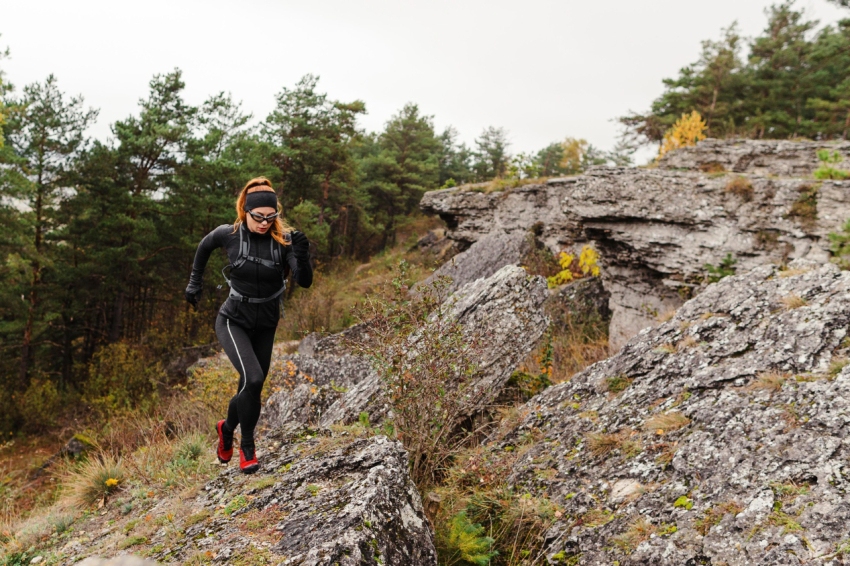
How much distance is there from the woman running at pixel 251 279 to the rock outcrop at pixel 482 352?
1200mm

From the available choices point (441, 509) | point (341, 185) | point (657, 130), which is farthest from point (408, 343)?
point (657, 130)

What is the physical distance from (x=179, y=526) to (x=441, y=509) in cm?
174

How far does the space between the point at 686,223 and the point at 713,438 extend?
6.41 m

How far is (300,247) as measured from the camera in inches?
150

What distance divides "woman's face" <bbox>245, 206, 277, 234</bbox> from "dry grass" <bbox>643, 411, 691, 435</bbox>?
331cm

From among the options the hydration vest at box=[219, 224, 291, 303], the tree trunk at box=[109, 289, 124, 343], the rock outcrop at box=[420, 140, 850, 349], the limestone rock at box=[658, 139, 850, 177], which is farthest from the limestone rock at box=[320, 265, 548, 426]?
the tree trunk at box=[109, 289, 124, 343]

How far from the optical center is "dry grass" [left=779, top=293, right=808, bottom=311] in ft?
14.5

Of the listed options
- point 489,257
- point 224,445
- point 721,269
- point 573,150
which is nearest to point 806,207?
point 721,269

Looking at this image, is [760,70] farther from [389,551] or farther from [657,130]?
[389,551]

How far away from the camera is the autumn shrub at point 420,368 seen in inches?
159

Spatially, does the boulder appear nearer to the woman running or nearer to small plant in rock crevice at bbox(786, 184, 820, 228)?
the woman running

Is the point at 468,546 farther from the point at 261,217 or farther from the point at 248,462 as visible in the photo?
the point at 261,217

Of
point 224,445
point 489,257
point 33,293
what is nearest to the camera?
point 224,445

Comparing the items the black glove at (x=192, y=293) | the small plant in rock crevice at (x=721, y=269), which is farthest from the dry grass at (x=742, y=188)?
the black glove at (x=192, y=293)
